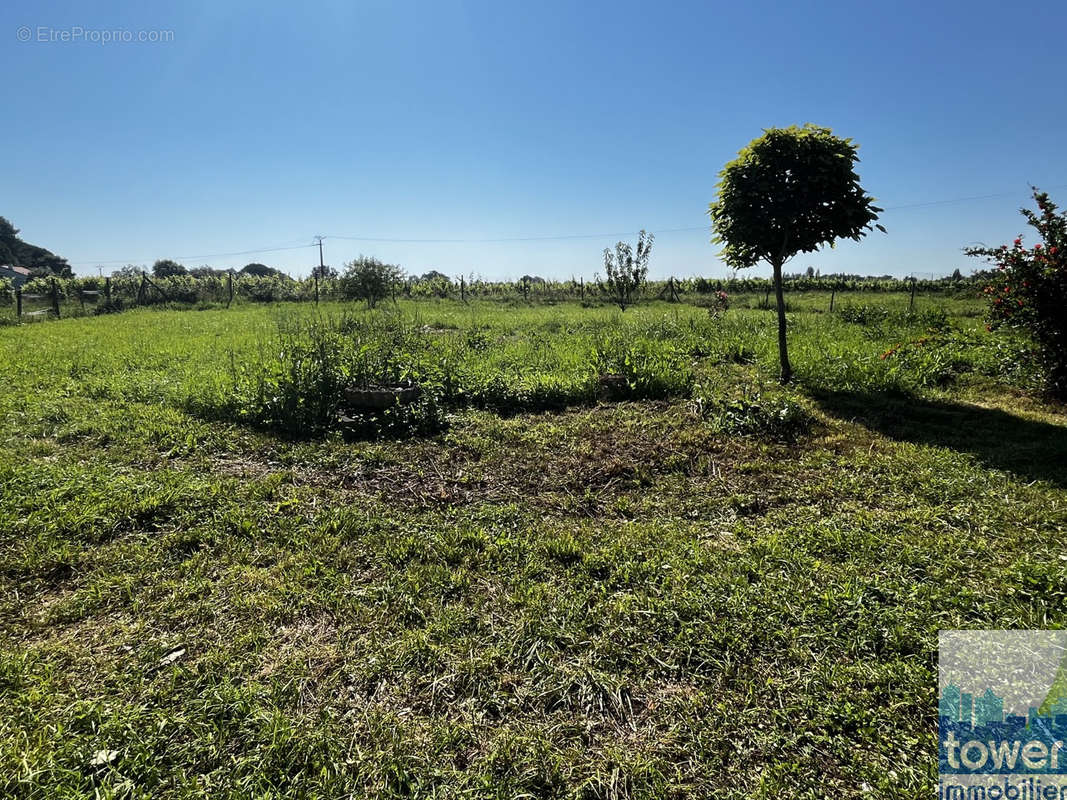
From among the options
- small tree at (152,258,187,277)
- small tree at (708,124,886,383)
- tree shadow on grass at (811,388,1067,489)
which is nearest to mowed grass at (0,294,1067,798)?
tree shadow on grass at (811,388,1067,489)

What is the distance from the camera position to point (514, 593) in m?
3.12

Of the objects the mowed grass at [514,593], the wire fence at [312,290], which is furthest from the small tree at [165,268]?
the mowed grass at [514,593]

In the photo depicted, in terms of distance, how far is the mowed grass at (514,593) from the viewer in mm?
2045

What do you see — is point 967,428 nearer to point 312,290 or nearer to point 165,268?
point 312,290

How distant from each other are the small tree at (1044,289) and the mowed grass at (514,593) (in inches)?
31.6

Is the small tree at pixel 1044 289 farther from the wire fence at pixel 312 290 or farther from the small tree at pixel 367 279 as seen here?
the small tree at pixel 367 279

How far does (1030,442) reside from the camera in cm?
512

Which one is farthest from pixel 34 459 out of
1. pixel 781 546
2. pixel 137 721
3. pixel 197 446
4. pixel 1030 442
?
pixel 1030 442

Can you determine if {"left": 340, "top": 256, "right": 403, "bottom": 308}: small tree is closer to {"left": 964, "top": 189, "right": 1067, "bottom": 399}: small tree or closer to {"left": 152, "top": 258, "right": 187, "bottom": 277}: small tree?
{"left": 964, "top": 189, "right": 1067, "bottom": 399}: small tree

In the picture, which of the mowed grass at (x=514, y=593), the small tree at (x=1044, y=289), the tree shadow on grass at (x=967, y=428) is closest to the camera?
the mowed grass at (x=514, y=593)

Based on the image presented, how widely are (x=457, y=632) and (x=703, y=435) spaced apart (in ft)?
12.8

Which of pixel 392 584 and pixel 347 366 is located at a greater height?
pixel 347 366

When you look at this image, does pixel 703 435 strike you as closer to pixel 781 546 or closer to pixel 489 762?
pixel 781 546

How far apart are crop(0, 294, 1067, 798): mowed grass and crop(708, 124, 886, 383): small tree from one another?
9.31ft
